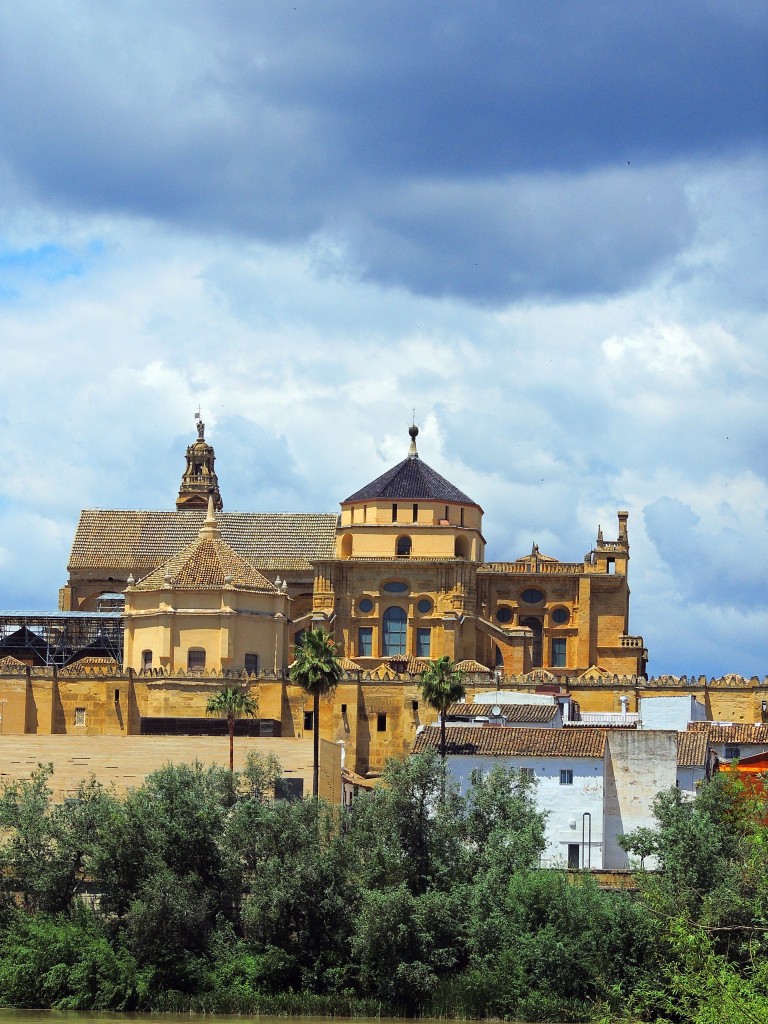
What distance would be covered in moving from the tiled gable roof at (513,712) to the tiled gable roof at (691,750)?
5951 millimetres

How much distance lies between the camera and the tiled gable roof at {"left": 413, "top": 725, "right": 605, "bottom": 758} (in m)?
72.9

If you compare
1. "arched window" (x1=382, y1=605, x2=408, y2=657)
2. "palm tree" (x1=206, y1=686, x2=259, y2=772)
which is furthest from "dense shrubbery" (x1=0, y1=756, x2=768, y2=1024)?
"arched window" (x1=382, y1=605, x2=408, y2=657)

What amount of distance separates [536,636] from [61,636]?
2256 cm

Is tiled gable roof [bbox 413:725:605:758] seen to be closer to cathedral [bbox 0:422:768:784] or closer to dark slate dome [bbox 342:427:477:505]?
cathedral [bbox 0:422:768:784]

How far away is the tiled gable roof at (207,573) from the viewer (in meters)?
96.9

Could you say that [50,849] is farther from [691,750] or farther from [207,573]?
[207,573]

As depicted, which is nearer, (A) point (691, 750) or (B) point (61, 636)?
(A) point (691, 750)

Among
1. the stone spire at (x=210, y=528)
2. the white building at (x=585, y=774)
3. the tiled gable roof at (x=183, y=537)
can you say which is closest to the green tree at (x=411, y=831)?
the white building at (x=585, y=774)

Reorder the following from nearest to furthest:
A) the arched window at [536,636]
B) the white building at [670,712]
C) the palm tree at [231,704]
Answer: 1. the palm tree at [231,704]
2. the white building at [670,712]
3. the arched window at [536,636]

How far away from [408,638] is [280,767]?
2782 centimetres

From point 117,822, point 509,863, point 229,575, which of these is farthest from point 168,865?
point 229,575

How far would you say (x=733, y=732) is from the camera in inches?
3324

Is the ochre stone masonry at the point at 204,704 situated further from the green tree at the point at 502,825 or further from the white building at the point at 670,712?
the green tree at the point at 502,825

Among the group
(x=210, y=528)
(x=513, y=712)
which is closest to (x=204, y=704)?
(x=210, y=528)
